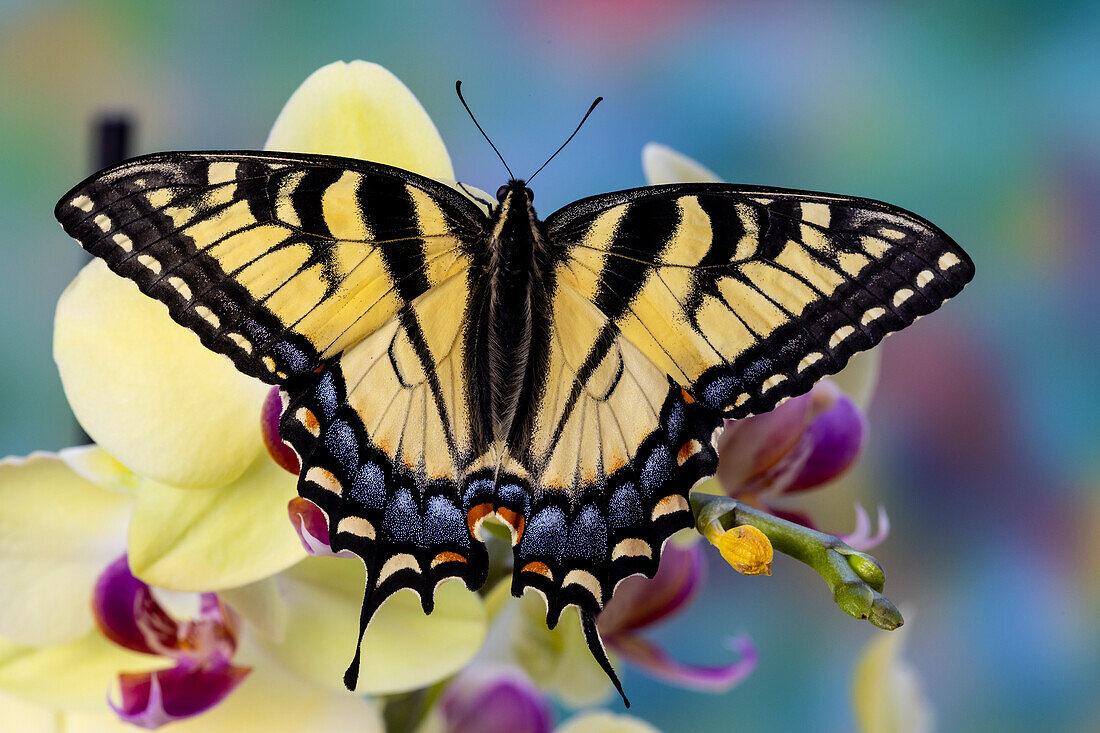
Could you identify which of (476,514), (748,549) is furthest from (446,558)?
(748,549)

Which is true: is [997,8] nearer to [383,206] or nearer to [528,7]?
[528,7]

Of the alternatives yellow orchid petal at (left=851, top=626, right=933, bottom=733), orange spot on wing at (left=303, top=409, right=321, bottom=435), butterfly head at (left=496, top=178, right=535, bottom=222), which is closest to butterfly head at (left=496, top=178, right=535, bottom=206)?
butterfly head at (left=496, top=178, right=535, bottom=222)

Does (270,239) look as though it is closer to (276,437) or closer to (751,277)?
(276,437)

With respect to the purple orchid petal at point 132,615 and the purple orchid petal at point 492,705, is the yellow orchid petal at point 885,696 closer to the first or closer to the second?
the purple orchid petal at point 492,705

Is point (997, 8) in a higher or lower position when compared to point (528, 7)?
higher

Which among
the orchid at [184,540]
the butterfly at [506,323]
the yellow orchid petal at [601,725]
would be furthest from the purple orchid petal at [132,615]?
the yellow orchid petal at [601,725]

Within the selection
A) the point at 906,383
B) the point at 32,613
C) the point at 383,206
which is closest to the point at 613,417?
the point at 383,206

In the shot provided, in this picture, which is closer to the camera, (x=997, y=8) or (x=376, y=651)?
(x=376, y=651)
